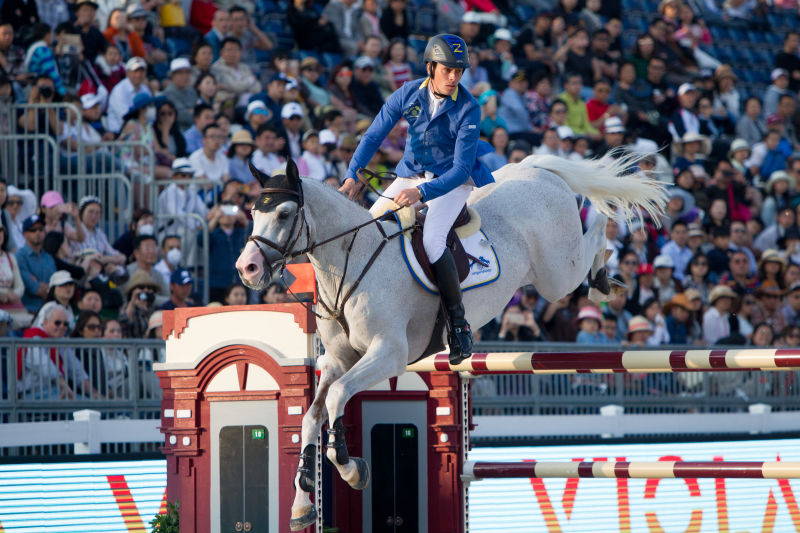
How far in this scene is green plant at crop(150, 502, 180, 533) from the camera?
249 inches

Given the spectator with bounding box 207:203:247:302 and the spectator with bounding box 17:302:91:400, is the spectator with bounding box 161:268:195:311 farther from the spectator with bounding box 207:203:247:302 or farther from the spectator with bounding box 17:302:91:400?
the spectator with bounding box 17:302:91:400

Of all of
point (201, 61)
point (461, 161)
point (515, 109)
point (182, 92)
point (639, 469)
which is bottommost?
point (639, 469)

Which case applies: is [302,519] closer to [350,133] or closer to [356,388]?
[356,388]

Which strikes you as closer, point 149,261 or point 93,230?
point 149,261

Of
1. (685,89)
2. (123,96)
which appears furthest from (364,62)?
(685,89)

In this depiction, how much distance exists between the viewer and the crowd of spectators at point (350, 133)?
9398 millimetres

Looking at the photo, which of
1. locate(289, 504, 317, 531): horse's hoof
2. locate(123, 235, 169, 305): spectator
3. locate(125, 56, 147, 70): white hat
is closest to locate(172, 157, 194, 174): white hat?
locate(125, 56, 147, 70): white hat

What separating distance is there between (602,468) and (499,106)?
869 centimetres

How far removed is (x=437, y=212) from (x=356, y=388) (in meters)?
1.05

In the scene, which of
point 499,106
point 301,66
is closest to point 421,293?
point 301,66

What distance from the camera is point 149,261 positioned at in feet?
31.1

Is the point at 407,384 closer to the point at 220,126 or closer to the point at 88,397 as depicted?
the point at 88,397

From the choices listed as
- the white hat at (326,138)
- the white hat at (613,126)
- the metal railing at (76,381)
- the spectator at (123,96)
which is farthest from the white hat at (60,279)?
the white hat at (613,126)

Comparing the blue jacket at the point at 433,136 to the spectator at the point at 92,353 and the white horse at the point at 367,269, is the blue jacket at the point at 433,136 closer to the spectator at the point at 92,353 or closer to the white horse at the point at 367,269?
the white horse at the point at 367,269
